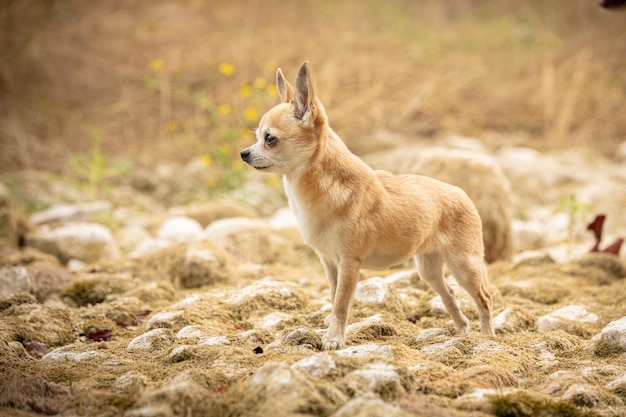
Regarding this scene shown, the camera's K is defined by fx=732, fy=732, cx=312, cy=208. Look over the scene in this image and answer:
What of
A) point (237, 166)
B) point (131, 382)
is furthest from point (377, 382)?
point (237, 166)

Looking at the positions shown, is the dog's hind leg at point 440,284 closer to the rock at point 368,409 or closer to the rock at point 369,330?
the rock at point 369,330

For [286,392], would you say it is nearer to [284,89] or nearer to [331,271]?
[331,271]

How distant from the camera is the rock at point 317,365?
3.20 m

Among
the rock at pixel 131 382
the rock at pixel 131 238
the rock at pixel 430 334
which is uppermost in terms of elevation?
the rock at pixel 131 382

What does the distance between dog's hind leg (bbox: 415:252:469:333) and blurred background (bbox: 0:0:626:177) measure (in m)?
4.32

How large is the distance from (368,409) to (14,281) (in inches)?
142

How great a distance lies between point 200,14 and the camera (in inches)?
538

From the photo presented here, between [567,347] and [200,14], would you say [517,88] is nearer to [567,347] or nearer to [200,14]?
[200,14]

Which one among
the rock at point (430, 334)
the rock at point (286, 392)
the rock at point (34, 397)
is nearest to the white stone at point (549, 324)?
the rock at point (430, 334)

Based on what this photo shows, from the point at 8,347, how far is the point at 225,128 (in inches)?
254

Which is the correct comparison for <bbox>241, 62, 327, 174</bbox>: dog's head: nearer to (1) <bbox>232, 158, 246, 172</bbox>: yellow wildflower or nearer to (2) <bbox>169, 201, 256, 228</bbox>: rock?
(2) <bbox>169, 201, 256, 228</bbox>: rock

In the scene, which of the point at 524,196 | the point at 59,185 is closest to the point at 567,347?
the point at 524,196

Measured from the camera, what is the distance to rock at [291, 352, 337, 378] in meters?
3.20

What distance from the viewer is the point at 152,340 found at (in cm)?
409
